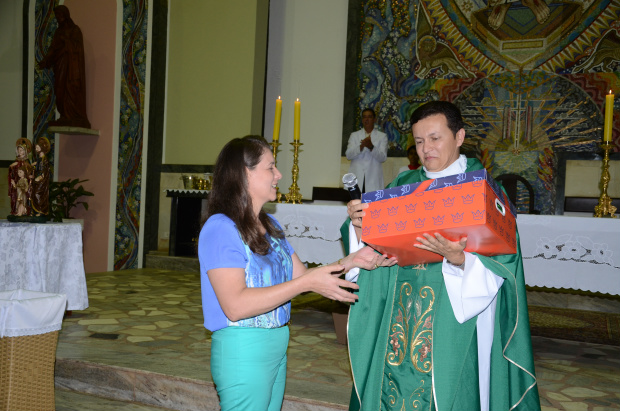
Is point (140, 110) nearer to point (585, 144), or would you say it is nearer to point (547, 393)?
point (585, 144)

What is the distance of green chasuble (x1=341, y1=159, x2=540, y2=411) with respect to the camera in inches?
81.7

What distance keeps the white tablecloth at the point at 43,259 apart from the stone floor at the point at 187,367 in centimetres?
33

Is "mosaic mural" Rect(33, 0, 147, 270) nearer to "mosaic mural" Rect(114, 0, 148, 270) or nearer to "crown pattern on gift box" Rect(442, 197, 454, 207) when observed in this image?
"mosaic mural" Rect(114, 0, 148, 270)

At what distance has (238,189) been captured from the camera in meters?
1.87

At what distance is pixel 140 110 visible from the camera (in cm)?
870

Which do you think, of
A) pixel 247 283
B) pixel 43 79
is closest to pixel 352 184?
pixel 247 283

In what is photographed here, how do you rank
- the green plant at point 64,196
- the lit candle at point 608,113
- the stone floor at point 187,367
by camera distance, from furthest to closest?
the green plant at point 64,196 < the lit candle at point 608,113 < the stone floor at point 187,367

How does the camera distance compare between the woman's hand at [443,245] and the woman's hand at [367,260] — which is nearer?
the woman's hand at [443,245]

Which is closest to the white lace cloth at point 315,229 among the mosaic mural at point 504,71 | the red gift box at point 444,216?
the red gift box at point 444,216

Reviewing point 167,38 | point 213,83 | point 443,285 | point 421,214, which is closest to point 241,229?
point 421,214

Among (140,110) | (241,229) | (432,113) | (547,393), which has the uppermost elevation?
(140,110)

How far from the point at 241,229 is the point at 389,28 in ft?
22.7

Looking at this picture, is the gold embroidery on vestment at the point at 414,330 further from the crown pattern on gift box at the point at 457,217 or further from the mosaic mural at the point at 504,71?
the mosaic mural at the point at 504,71

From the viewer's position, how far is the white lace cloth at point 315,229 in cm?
424
